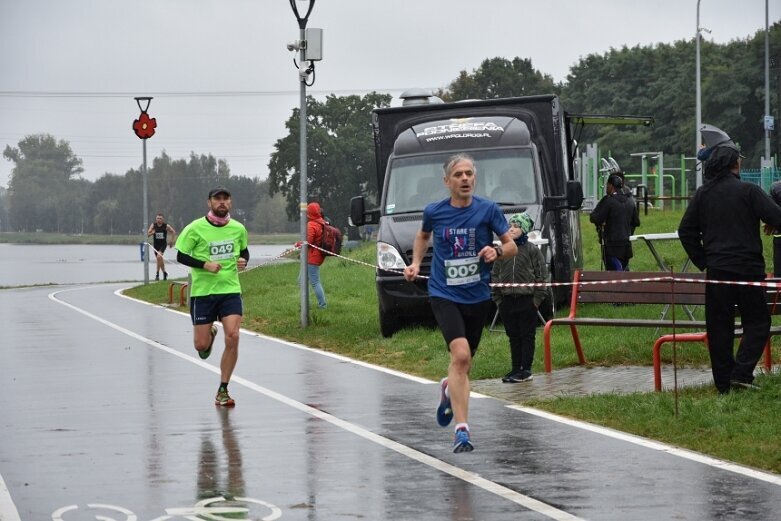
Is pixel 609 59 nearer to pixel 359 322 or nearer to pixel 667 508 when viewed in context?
pixel 359 322

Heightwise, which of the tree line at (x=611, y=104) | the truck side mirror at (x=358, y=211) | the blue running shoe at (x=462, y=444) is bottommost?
the blue running shoe at (x=462, y=444)

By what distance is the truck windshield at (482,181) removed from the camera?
18.9 meters

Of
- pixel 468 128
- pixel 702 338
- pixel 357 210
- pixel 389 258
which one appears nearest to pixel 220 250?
pixel 702 338

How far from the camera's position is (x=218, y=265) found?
1249 centimetres

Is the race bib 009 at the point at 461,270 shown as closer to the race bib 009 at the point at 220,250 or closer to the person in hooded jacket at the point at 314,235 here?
the race bib 009 at the point at 220,250

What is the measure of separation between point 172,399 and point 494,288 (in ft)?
10.7

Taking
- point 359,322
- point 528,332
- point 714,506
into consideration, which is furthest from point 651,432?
point 359,322

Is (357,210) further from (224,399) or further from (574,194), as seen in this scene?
(224,399)

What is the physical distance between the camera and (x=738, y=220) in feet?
36.6

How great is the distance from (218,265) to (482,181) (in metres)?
7.22

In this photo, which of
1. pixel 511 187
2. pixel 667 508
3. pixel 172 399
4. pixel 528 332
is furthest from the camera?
pixel 511 187

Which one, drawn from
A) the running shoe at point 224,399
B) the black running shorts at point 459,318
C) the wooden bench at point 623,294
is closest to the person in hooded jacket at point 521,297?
the wooden bench at point 623,294

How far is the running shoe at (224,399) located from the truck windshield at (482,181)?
23.1 feet

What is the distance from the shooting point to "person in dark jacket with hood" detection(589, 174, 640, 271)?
21.2 metres
